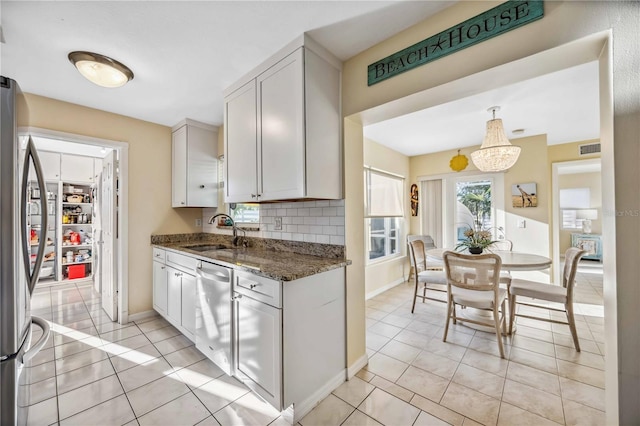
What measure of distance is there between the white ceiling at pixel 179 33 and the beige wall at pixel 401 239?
89.4 inches

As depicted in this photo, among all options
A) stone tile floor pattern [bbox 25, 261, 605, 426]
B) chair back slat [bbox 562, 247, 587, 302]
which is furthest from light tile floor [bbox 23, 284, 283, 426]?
chair back slat [bbox 562, 247, 587, 302]

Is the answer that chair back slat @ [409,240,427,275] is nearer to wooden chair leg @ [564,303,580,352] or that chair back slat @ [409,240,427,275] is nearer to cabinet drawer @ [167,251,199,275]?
wooden chair leg @ [564,303,580,352]

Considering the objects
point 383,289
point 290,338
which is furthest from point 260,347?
point 383,289

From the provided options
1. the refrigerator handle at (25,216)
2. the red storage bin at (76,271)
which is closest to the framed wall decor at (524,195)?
the refrigerator handle at (25,216)

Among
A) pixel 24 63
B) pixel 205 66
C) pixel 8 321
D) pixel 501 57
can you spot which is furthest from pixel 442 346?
pixel 24 63

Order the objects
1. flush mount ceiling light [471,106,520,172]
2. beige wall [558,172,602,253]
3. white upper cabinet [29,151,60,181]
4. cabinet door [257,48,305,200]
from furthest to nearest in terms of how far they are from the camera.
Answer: beige wall [558,172,602,253]
white upper cabinet [29,151,60,181]
flush mount ceiling light [471,106,520,172]
cabinet door [257,48,305,200]

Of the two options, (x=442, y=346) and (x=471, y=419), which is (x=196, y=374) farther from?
(x=442, y=346)

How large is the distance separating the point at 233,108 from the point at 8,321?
202cm

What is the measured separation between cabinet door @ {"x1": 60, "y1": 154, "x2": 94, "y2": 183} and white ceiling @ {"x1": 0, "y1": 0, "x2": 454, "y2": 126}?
3.24m

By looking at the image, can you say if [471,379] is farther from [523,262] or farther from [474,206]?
[474,206]

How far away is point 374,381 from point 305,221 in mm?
1404

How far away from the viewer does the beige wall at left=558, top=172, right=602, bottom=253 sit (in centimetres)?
669

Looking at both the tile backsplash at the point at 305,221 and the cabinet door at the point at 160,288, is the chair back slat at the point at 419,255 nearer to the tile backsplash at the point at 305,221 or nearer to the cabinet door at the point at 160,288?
the tile backsplash at the point at 305,221

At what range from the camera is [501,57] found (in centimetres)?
135
